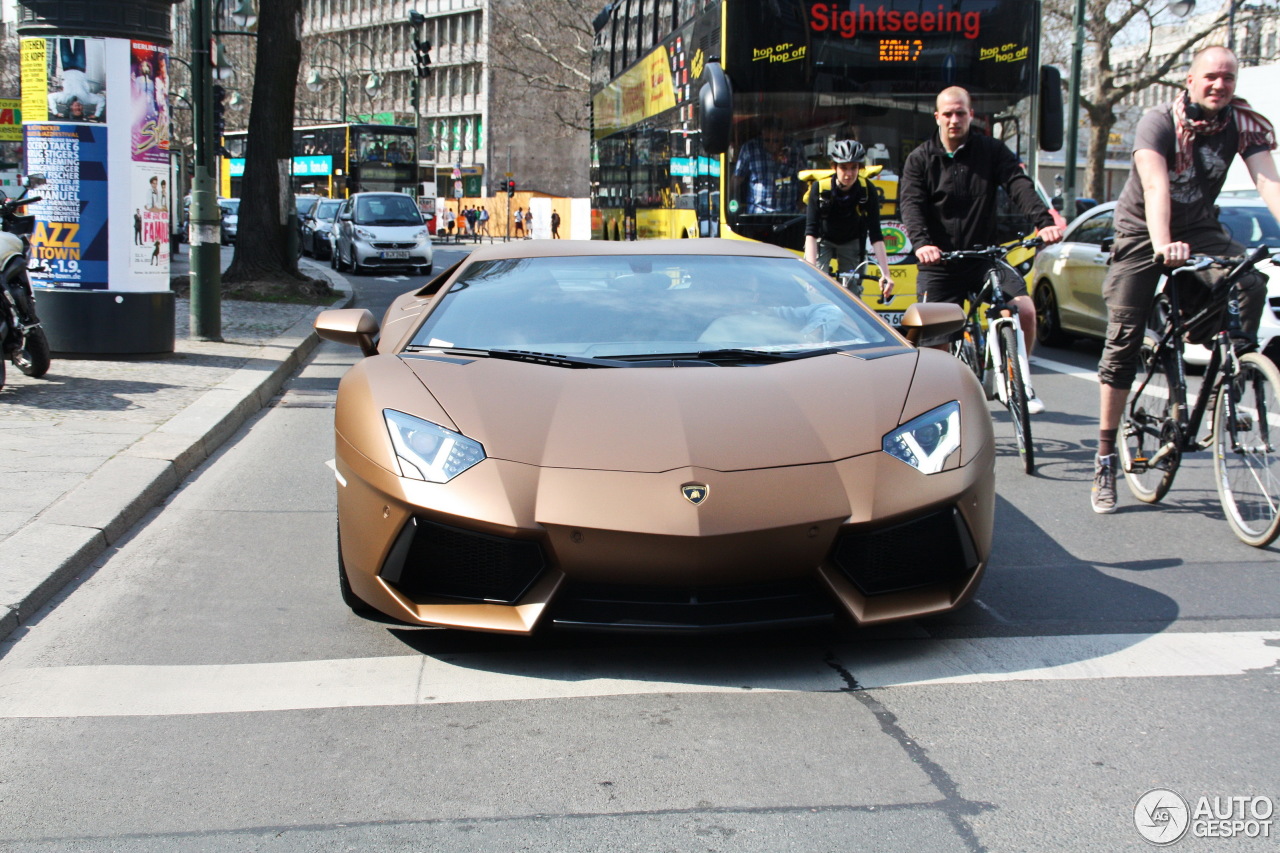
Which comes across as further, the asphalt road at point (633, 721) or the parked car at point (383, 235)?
the parked car at point (383, 235)

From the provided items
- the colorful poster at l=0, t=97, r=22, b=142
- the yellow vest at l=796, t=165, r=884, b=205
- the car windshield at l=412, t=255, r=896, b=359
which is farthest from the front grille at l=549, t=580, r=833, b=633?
the colorful poster at l=0, t=97, r=22, b=142

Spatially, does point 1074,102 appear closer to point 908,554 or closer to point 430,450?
point 908,554

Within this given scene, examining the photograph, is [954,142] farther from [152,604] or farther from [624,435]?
[152,604]

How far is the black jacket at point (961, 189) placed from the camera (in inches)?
282

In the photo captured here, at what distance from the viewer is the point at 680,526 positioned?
359 cm

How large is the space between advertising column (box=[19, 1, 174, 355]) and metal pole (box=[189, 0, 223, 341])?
1.08 meters

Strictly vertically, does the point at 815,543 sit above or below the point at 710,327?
below

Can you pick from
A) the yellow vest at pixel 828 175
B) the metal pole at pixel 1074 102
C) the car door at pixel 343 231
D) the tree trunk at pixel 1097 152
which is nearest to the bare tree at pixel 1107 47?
the tree trunk at pixel 1097 152

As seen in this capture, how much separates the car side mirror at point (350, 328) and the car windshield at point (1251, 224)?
8512 millimetres

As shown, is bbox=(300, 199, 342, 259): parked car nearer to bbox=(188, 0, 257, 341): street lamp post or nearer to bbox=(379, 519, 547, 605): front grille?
bbox=(188, 0, 257, 341): street lamp post

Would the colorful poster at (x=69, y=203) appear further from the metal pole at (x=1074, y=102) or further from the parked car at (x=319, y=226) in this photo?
the parked car at (x=319, y=226)

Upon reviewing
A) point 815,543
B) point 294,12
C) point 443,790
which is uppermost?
point 294,12

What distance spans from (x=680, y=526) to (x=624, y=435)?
39 centimetres

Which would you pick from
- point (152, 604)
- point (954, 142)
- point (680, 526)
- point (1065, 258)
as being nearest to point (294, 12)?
point (1065, 258)
